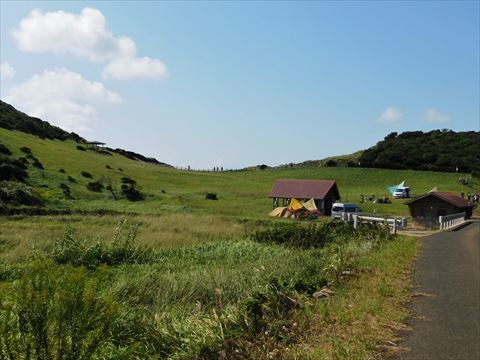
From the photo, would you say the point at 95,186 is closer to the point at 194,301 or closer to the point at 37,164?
the point at 37,164

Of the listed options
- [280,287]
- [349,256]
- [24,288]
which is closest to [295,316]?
[280,287]

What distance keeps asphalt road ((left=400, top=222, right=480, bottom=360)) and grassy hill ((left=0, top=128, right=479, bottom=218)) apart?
31.7 meters

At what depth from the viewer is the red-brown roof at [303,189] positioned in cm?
5883

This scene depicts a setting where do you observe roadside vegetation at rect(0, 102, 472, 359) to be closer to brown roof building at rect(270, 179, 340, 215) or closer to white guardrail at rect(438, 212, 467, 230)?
white guardrail at rect(438, 212, 467, 230)

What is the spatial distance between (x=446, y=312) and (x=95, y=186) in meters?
52.1

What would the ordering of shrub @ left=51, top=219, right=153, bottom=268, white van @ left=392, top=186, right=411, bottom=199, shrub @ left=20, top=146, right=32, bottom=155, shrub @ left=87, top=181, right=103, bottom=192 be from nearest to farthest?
shrub @ left=51, top=219, right=153, bottom=268, shrub @ left=87, top=181, right=103, bottom=192, shrub @ left=20, top=146, right=32, bottom=155, white van @ left=392, top=186, right=411, bottom=199

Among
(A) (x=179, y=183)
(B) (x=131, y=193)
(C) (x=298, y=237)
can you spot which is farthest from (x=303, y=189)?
(C) (x=298, y=237)

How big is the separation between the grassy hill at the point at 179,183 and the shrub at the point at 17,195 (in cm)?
144

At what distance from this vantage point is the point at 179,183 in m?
83.9

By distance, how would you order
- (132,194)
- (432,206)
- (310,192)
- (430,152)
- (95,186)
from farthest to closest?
1. (430,152)
2. (310,192)
3. (132,194)
4. (95,186)
5. (432,206)

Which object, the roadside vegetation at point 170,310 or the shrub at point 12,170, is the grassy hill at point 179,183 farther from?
the roadside vegetation at point 170,310

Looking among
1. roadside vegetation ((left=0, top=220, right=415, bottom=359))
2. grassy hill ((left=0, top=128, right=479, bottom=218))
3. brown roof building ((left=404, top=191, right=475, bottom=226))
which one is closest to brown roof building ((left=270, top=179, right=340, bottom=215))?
grassy hill ((left=0, top=128, right=479, bottom=218))

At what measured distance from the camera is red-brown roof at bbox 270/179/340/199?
193ft

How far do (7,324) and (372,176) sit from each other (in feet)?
330
